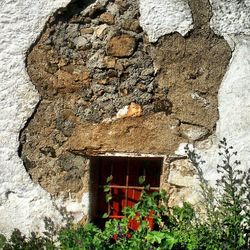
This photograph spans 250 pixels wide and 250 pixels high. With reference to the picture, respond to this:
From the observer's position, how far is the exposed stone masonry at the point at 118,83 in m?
4.04

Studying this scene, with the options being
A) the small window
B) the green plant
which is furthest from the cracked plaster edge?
the green plant

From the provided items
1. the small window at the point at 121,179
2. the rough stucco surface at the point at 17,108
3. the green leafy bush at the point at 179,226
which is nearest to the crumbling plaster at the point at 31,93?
the rough stucco surface at the point at 17,108

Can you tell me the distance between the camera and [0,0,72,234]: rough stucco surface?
404 cm

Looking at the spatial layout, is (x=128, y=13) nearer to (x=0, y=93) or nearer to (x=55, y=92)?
(x=55, y=92)

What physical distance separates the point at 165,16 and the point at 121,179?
123 centimetres

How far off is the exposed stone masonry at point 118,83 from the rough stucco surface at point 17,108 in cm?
7

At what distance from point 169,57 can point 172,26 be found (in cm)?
21

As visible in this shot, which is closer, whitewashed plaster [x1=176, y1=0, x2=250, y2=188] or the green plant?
the green plant

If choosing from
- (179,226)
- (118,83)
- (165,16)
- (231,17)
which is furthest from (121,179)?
(231,17)

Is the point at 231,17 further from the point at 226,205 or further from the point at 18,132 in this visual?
the point at 18,132

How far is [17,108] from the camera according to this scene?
162 inches

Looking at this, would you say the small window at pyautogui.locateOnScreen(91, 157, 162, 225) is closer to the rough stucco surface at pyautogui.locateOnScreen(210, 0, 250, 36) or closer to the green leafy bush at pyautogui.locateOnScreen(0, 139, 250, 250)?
the green leafy bush at pyautogui.locateOnScreen(0, 139, 250, 250)

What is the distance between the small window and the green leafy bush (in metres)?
0.19

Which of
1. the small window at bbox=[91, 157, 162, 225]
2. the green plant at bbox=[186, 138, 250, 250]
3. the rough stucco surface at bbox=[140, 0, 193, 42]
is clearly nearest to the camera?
the green plant at bbox=[186, 138, 250, 250]
